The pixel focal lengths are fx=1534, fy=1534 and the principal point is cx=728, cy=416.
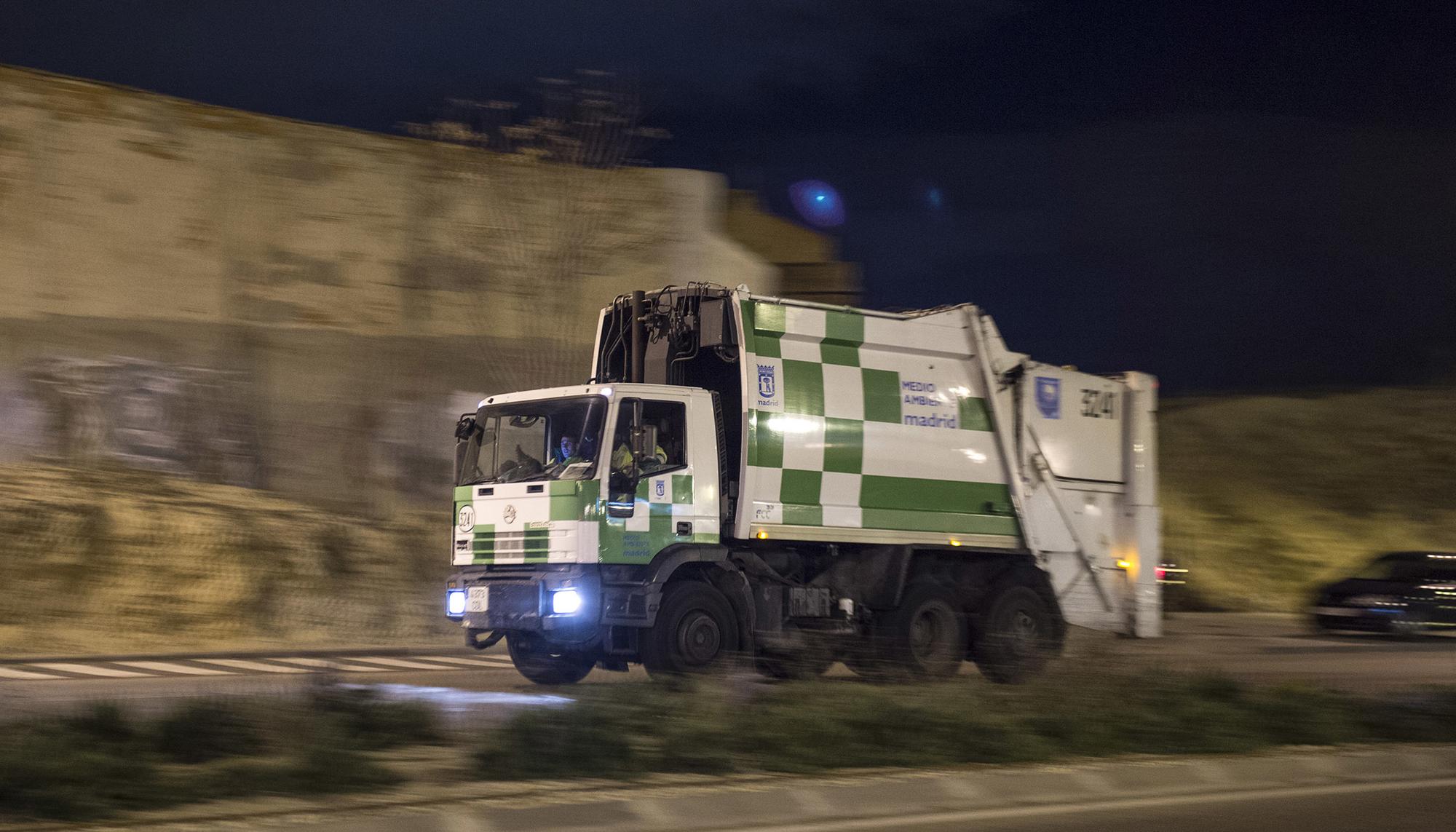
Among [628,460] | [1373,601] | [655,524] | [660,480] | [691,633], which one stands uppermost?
[628,460]

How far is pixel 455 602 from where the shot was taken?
1367cm

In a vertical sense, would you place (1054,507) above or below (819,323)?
below

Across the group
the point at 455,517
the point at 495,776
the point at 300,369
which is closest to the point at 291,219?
the point at 300,369

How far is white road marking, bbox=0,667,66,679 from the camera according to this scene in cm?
1462

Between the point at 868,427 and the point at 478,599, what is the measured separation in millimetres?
4057

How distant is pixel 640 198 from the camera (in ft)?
102

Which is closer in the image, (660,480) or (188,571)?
(660,480)

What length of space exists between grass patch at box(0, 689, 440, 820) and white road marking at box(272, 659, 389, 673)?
6.14 meters

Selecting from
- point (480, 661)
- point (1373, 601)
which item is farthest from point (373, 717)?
point (1373, 601)

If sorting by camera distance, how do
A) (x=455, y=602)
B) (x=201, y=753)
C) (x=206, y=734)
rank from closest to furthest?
(x=201, y=753), (x=206, y=734), (x=455, y=602)

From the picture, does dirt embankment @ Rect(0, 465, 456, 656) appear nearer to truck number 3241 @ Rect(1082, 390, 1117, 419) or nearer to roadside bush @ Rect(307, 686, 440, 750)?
truck number 3241 @ Rect(1082, 390, 1117, 419)

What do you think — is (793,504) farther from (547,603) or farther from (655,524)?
(547,603)

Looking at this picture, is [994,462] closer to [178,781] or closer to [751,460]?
[751,460]

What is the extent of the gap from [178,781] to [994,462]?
33.0 feet
